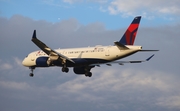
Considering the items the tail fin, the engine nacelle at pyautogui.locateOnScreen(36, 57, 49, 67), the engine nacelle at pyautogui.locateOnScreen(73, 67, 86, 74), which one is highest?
the tail fin

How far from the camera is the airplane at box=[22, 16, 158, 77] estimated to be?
218 ft

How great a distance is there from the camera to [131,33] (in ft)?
233

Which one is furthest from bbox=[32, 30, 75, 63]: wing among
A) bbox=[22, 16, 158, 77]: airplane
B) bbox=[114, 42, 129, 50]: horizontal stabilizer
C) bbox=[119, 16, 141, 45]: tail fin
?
bbox=[119, 16, 141, 45]: tail fin

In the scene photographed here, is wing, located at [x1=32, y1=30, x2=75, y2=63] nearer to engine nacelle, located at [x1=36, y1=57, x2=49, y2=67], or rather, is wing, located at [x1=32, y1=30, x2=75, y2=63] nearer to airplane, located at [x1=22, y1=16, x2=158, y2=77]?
airplane, located at [x1=22, y1=16, x2=158, y2=77]

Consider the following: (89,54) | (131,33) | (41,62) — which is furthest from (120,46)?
(41,62)

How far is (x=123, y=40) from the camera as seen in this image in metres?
70.4

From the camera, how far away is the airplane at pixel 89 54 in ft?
218

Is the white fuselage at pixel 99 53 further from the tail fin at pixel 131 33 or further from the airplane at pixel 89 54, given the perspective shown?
the tail fin at pixel 131 33

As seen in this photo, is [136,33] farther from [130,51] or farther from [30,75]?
[30,75]

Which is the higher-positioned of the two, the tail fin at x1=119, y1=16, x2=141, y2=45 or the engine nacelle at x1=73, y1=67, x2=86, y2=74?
the tail fin at x1=119, y1=16, x2=141, y2=45

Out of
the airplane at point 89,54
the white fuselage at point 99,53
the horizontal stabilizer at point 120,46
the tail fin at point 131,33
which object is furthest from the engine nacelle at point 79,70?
the horizontal stabilizer at point 120,46

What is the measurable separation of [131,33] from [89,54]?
7.34 m

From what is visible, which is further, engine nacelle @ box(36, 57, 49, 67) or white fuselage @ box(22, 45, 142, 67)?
engine nacelle @ box(36, 57, 49, 67)

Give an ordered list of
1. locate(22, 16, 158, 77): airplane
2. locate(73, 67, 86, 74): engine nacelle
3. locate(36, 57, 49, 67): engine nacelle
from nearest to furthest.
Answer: locate(22, 16, 158, 77): airplane
locate(36, 57, 49, 67): engine nacelle
locate(73, 67, 86, 74): engine nacelle
